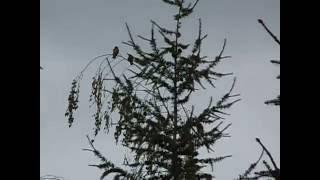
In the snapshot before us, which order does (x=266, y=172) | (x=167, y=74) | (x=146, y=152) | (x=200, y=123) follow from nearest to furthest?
(x=266, y=172), (x=146, y=152), (x=200, y=123), (x=167, y=74)

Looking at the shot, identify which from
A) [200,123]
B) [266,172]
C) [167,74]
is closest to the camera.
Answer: [266,172]

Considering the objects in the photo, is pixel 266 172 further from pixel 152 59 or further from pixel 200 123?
pixel 152 59
